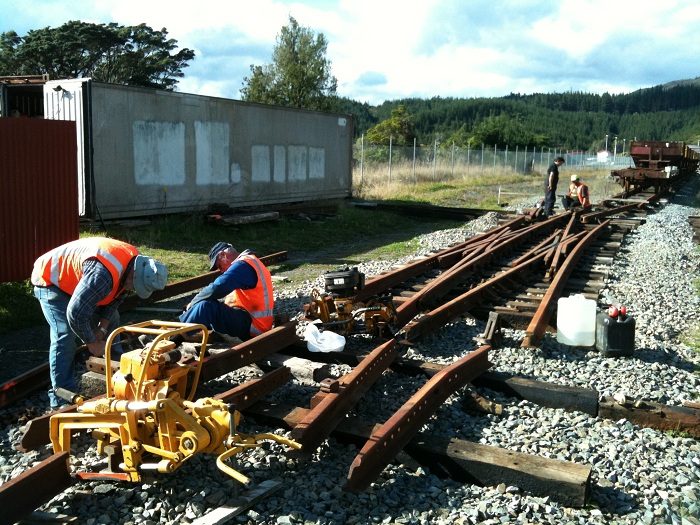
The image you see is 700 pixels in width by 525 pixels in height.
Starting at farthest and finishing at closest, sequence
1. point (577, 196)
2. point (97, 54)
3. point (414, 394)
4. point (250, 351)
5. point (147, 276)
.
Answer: point (97, 54) → point (577, 196) → point (250, 351) → point (414, 394) → point (147, 276)

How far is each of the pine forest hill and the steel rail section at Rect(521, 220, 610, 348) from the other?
295 feet

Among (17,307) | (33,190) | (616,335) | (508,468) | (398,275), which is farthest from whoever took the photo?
(398,275)

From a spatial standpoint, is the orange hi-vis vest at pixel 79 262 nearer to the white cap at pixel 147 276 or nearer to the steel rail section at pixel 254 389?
the white cap at pixel 147 276

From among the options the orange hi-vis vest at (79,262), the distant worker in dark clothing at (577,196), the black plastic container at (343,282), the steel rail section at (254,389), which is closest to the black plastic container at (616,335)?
the black plastic container at (343,282)

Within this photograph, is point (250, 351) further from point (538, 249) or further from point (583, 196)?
point (583, 196)

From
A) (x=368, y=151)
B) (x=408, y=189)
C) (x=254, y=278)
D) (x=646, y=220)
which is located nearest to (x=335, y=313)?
(x=254, y=278)

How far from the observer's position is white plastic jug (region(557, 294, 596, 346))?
7074mm

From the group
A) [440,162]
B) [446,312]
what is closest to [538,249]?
[446,312]

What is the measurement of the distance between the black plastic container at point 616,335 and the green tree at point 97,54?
4258cm

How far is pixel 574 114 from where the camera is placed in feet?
501

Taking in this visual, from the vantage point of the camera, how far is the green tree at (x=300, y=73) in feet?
135

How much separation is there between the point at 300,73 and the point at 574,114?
12496 centimetres

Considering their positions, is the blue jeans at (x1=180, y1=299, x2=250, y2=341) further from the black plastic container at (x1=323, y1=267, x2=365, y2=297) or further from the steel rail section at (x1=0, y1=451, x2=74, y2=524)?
the steel rail section at (x1=0, y1=451, x2=74, y2=524)

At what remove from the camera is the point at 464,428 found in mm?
5223
